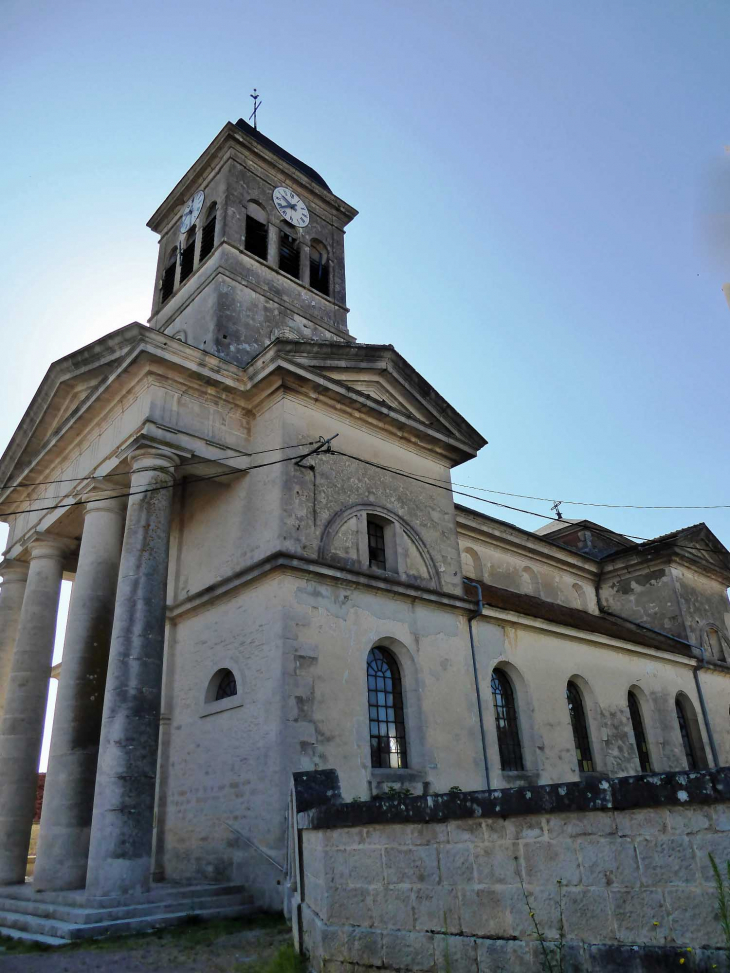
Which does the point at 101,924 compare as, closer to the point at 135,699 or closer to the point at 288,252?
the point at 135,699

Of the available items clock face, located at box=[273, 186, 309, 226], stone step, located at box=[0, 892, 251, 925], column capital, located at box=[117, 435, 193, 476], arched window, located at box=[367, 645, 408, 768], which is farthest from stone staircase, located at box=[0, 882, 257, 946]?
clock face, located at box=[273, 186, 309, 226]

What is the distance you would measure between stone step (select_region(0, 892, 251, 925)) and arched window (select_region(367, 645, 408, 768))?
3.62 m

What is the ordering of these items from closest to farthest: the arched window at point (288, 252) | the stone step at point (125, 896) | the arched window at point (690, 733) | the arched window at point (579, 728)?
the stone step at point (125, 896), the arched window at point (579, 728), the arched window at point (288, 252), the arched window at point (690, 733)

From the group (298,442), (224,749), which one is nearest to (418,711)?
(224,749)

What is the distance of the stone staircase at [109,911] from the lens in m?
9.24

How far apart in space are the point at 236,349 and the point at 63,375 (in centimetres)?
406

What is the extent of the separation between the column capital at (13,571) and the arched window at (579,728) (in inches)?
577

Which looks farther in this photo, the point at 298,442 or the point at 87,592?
the point at 298,442

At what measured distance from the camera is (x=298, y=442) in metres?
15.0

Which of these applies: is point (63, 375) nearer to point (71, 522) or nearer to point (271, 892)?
point (71, 522)

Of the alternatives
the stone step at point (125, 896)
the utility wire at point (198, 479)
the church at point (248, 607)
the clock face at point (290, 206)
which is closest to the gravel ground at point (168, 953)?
the church at point (248, 607)

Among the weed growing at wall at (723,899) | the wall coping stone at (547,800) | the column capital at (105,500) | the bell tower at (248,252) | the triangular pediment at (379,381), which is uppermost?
the bell tower at (248,252)

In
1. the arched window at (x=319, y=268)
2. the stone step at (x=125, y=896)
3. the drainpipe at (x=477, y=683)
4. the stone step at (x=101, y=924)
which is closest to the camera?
the stone step at (x=101, y=924)

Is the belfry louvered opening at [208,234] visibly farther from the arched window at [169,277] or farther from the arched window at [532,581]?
the arched window at [532,581]
